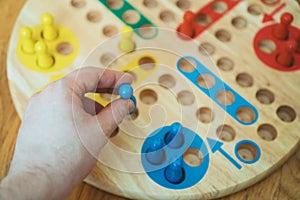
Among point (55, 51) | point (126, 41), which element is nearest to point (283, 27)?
point (126, 41)

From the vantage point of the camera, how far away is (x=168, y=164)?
0.61 metres

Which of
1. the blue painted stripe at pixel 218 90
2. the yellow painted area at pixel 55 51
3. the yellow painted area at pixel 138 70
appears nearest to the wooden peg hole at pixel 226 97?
the blue painted stripe at pixel 218 90

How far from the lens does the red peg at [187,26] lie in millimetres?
718

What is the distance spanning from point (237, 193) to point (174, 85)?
0.19 metres

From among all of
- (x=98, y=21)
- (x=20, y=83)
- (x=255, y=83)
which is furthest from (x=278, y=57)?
(x=20, y=83)

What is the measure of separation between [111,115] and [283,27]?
0.36m

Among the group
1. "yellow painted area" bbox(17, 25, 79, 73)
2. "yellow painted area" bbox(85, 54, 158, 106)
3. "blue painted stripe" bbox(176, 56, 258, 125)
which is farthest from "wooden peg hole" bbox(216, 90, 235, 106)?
"yellow painted area" bbox(17, 25, 79, 73)

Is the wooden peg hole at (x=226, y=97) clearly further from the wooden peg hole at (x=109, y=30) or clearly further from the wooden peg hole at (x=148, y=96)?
the wooden peg hole at (x=109, y=30)

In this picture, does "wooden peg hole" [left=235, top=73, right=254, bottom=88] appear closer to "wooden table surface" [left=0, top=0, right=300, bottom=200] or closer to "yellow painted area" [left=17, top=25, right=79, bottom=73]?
"wooden table surface" [left=0, top=0, right=300, bottom=200]

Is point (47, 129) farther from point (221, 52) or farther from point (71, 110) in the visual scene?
point (221, 52)

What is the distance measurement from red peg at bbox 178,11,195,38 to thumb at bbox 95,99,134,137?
0.23 m

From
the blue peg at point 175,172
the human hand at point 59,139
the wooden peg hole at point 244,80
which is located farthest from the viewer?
the wooden peg hole at point 244,80

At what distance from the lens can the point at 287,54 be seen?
694 mm

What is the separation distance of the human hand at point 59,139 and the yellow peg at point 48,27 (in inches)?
7.7
